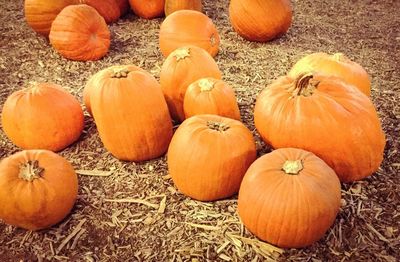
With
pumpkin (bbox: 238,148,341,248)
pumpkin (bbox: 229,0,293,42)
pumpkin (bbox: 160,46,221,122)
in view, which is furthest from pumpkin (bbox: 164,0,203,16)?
pumpkin (bbox: 238,148,341,248)

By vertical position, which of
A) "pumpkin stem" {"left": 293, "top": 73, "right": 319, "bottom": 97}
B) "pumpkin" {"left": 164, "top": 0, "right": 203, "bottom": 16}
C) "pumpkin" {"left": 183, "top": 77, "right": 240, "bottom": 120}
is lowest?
"pumpkin" {"left": 164, "top": 0, "right": 203, "bottom": 16}

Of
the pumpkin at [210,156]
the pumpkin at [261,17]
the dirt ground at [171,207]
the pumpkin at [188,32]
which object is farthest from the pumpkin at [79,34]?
the pumpkin at [210,156]

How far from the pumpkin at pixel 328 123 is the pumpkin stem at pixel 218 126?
29cm

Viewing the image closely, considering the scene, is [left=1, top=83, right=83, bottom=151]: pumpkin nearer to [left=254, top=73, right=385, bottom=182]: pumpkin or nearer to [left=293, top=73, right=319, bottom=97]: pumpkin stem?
[left=254, top=73, right=385, bottom=182]: pumpkin

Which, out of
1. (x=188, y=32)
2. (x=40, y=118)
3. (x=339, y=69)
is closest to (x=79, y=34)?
(x=188, y=32)

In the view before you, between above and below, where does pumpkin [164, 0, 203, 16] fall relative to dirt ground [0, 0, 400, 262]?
above

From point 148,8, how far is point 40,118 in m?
2.49

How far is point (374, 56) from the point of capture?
4.15 metres

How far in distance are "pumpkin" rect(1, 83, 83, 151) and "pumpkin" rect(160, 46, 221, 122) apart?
645mm

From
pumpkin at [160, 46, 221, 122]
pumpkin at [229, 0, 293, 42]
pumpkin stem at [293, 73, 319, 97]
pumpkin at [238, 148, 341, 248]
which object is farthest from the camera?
pumpkin at [229, 0, 293, 42]

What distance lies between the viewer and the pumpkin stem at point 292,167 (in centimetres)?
210

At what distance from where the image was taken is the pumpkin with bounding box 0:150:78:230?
7.17 ft

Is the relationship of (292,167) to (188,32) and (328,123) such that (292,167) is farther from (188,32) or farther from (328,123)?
(188,32)

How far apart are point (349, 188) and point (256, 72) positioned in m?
1.62
